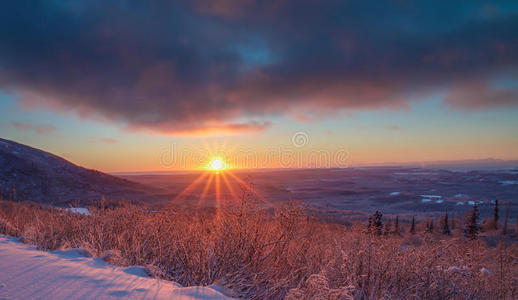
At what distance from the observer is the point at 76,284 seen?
209 cm

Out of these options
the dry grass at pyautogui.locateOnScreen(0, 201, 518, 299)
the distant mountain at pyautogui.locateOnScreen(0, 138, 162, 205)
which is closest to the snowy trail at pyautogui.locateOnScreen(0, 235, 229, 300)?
the dry grass at pyautogui.locateOnScreen(0, 201, 518, 299)

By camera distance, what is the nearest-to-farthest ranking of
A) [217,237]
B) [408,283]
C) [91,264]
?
[91,264], [408,283], [217,237]

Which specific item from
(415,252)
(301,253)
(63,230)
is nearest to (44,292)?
(301,253)

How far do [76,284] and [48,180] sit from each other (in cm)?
3419

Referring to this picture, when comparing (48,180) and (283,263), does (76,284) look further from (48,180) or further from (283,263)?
(48,180)

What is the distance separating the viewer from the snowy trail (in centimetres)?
190

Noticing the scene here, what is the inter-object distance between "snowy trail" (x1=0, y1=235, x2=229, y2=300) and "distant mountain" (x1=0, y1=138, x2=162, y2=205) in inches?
960

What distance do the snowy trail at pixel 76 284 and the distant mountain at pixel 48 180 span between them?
24.4 meters

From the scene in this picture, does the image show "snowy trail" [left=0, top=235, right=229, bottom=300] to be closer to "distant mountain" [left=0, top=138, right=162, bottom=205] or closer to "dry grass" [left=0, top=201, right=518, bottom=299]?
"dry grass" [left=0, top=201, right=518, bottom=299]

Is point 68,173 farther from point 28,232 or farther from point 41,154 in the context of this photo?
point 28,232

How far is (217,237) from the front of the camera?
3.40m

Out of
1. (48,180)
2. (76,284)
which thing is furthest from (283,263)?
(48,180)

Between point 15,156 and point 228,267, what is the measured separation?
38.3 m

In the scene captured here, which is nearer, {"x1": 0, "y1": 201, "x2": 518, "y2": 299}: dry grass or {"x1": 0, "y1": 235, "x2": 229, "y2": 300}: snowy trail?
{"x1": 0, "y1": 235, "x2": 229, "y2": 300}: snowy trail
